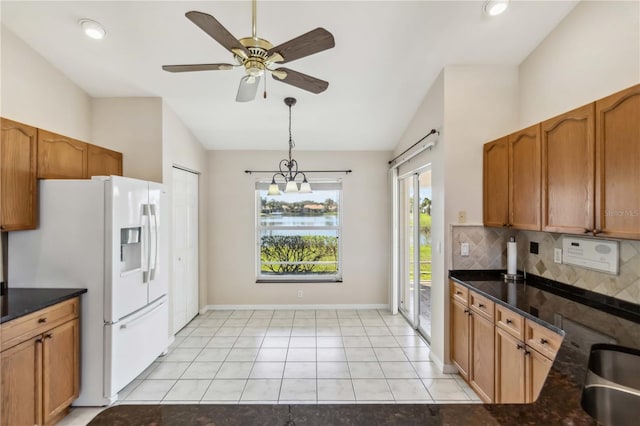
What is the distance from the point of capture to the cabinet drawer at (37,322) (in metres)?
1.85

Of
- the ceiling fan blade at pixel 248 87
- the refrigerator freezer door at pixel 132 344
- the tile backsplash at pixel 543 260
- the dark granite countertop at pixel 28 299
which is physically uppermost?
the ceiling fan blade at pixel 248 87

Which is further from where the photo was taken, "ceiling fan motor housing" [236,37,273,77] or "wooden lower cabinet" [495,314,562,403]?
"wooden lower cabinet" [495,314,562,403]

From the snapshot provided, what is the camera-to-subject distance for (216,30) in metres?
1.52

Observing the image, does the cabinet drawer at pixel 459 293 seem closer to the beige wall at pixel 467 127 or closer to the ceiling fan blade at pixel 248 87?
the beige wall at pixel 467 127

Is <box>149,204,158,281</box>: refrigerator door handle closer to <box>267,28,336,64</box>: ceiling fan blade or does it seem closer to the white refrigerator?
the white refrigerator

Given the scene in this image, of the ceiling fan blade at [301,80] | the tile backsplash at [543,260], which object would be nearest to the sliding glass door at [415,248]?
the tile backsplash at [543,260]

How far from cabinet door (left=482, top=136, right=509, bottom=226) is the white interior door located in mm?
3603

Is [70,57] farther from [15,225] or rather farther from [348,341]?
[348,341]

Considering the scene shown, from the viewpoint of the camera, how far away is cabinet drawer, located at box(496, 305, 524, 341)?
193cm

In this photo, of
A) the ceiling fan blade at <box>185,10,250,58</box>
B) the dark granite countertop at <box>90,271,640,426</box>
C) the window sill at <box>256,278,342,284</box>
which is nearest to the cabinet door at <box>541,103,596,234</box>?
the dark granite countertop at <box>90,271,640,426</box>

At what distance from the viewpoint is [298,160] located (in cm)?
484

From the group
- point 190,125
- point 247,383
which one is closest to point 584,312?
point 247,383

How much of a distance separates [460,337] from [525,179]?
1504mm

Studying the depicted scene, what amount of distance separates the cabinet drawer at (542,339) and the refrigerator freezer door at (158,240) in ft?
10.3
